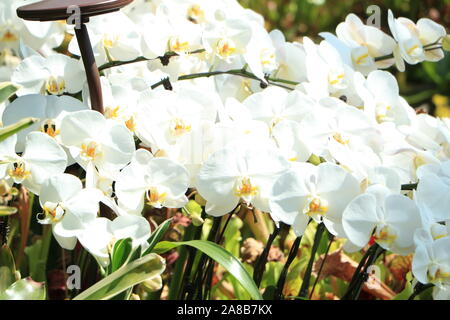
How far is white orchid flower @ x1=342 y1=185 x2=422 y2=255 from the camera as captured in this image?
85 centimetres

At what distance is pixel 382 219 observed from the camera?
873 millimetres

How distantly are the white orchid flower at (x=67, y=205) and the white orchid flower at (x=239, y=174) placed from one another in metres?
0.14

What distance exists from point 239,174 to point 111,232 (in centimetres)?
18

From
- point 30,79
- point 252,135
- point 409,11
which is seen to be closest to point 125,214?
point 252,135

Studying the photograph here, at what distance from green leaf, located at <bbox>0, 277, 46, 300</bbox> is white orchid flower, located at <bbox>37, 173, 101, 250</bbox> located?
0.22 ft

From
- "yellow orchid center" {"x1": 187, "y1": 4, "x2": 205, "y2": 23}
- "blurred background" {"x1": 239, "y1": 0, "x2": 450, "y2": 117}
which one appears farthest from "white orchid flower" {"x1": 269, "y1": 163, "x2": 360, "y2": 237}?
"blurred background" {"x1": 239, "y1": 0, "x2": 450, "y2": 117}

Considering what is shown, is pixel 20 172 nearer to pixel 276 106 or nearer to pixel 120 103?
pixel 120 103

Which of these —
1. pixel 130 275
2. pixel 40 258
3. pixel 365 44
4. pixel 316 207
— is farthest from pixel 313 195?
pixel 40 258

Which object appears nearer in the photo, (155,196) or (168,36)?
(155,196)

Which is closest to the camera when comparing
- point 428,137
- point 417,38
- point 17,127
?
point 17,127

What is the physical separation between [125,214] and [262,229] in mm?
479

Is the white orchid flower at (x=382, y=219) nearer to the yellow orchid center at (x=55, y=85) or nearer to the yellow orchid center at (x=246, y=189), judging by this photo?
the yellow orchid center at (x=246, y=189)

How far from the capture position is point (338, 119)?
98 cm

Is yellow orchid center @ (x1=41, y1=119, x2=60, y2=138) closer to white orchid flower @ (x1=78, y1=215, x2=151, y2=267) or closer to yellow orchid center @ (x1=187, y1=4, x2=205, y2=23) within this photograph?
white orchid flower @ (x1=78, y1=215, x2=151, y2=267)
